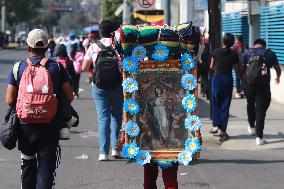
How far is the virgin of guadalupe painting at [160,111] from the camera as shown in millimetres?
6633

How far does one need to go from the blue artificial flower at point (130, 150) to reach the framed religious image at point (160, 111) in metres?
0.11

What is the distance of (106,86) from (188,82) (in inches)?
136

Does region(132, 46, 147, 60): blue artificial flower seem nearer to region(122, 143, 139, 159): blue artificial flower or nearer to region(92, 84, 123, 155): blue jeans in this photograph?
region(122, 143, 139, 159): blue artificial flower

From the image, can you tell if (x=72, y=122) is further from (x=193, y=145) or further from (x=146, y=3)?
(x=146, y=3)

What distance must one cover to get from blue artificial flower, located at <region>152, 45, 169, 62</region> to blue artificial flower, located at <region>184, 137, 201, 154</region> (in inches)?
29.6

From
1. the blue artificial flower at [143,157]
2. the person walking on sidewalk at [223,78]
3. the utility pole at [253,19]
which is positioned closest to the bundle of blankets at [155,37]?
the blue artificial flower at [143,157]

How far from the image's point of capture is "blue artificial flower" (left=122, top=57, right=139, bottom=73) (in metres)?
6.45

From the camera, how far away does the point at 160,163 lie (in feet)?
21.3

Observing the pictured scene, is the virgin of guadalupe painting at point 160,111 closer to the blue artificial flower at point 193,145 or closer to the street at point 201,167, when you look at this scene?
the blue artificial flower at point 193,145

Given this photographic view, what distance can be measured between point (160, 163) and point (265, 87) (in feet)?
18.8

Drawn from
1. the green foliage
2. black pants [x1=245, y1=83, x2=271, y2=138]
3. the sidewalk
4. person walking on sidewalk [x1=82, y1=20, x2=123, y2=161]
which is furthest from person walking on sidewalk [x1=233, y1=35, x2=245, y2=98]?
the green foliage

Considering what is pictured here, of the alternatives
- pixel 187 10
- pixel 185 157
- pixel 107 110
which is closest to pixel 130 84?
pixel 185 157

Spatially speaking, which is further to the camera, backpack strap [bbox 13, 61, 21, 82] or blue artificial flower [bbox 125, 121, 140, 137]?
backpack strap [bbox 13, 61, 21, 82]

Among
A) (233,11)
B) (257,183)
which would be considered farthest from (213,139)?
(233,11)
